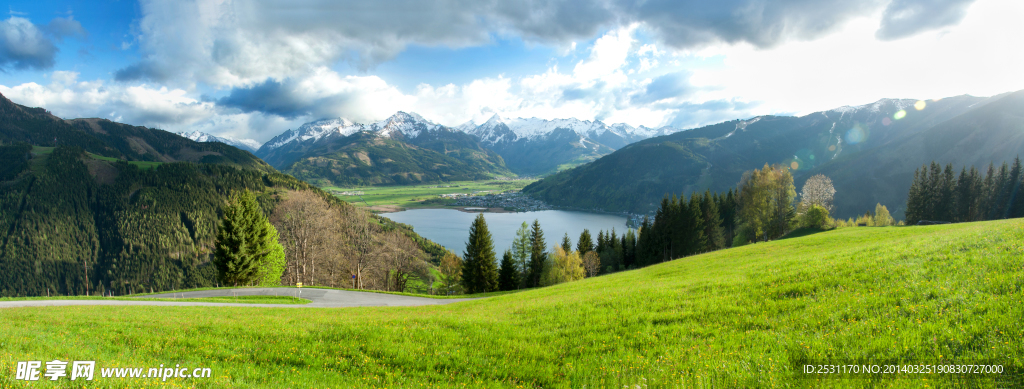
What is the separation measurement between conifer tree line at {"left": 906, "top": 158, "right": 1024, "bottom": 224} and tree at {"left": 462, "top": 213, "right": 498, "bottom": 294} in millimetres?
76095

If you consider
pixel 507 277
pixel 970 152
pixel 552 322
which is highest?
pixel 970 152

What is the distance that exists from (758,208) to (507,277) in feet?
126

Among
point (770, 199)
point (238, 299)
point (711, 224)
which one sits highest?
point (770, 199)

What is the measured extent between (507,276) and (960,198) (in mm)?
84442

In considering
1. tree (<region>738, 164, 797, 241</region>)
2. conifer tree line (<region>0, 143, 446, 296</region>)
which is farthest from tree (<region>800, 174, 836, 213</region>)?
conifer tree line (<region>0, 143, 446, 296</region>)

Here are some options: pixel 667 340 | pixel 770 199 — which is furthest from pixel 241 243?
pixel 770 199

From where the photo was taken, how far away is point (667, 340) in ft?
25.4

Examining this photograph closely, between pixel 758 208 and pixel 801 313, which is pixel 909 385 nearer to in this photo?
pixel 801 313

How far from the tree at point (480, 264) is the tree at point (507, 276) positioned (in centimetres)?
239

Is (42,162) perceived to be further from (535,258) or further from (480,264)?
(535,258)

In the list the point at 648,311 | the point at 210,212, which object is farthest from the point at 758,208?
the point at 210,212

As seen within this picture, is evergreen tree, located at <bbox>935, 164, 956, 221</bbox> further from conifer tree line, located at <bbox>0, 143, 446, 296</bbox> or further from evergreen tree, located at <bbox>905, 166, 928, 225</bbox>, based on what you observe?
conifer tree line, located at <bbox>0, 143, 446, 296</bbox>

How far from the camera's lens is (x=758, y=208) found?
5334cm

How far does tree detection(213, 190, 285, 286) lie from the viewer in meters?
38.8
